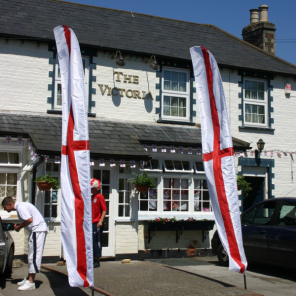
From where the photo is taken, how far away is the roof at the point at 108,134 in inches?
393

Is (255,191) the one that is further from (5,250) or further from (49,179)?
(5,250)

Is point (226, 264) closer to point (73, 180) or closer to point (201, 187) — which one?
point (201, 187)

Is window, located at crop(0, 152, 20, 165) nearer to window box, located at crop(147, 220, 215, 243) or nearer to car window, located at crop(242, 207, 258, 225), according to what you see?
window box, located at crop(147, 220, 215, 243)

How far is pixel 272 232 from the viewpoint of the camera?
8.68 m

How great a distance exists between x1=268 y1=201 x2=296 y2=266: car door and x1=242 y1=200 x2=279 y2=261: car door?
0.61ft

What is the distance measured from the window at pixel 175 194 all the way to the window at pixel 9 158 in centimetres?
409

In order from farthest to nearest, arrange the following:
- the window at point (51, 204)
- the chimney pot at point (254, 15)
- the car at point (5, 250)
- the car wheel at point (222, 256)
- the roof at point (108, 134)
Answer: the chimney pot at point (254, 15) → the window at point (51, 204) → the roof at point (108, 134) → the car wheel at point (222, 256) → the car at point (5, 250)

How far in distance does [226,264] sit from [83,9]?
31.0ft

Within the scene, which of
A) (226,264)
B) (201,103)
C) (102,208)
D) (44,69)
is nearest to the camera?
(201,103)

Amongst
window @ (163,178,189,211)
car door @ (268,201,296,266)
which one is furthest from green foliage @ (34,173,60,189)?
car door @ (268,201,296,266)

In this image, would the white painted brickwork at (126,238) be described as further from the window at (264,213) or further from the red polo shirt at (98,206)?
the window at (264,213)

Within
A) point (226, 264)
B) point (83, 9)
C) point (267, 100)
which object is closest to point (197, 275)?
point (226, 264)

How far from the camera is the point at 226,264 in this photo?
989 cm

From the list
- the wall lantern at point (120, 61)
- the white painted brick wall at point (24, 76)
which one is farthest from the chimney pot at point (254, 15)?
the white painted brick wall at point (24, 76)
